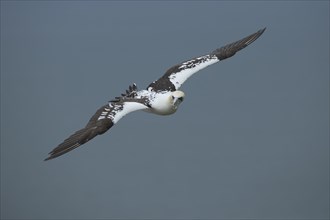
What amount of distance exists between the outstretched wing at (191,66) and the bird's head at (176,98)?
1.04m

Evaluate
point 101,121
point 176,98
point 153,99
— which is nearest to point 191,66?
point 153,99

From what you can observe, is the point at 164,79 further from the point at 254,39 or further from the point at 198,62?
the point at 254,39

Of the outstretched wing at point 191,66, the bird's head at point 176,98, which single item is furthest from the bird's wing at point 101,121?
the outstretched wing at point 191,66

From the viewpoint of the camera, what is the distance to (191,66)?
13.2 m

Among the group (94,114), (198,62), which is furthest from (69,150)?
(198,62)

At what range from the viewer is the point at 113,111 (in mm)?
11289

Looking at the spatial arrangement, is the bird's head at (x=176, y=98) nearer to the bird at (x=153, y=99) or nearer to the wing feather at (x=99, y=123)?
the bird at (x=153, y=99)

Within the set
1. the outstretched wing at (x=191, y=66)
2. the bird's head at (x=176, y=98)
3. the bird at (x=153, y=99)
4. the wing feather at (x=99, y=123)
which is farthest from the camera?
the outstretched wing at (x=191, y=66)

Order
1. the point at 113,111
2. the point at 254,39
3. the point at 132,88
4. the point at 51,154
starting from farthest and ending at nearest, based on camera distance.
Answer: the point at 254,39 → the point at 132,88 → the point at 113,111 → the point at 51,154

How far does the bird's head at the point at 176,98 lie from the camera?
11.4 m

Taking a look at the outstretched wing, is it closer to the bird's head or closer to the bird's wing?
the bird's head

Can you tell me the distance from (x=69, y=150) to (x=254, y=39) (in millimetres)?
5374

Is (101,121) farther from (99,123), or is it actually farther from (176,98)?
(176,98)

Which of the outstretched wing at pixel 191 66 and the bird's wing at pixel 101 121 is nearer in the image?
the bird's wing at pixel 101 121
